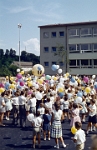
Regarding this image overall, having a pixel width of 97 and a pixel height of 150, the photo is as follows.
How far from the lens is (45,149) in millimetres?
8594

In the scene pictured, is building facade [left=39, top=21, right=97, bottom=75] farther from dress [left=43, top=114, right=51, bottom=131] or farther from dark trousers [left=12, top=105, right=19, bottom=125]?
dress [left=43, top=114, right=51, bottom=131]

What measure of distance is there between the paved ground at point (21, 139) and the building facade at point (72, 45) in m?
32.4

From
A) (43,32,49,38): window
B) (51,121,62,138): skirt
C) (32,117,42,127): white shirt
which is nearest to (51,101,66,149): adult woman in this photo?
(51,121,62,138): skirt

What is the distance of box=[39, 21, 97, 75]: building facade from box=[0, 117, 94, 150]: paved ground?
32.4m

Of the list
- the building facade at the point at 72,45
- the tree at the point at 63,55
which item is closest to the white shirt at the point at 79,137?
the building facade at the point at 72,45

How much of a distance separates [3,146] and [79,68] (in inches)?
1404

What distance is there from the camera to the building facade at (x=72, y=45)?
43344 millimetres

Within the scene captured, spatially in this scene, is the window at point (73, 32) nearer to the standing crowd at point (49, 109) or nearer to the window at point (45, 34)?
the window at point (45, 34)

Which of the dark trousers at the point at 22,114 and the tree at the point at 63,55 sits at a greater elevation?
the tree at the point at 63,55

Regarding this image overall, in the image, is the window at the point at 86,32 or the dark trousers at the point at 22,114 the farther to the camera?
the window at the point at 86,32

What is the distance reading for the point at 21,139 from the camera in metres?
9.72

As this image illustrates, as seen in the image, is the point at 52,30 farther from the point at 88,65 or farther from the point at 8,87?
the point at 8,87

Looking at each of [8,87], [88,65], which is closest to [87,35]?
[88,65]

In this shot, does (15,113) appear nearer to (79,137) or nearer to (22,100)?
(22,100)
